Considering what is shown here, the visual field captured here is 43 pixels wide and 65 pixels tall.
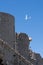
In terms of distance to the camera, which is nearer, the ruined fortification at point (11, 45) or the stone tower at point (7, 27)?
the ruined fortification at point (11, 45)

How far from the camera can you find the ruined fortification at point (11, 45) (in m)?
12.7

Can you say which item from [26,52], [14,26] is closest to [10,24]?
[14,26]

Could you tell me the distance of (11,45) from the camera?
A: 18531 millimetres

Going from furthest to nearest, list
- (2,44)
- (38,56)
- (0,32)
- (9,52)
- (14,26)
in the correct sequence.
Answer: (38,56) → (14,26) → (0,32) → (9,52) → (2,44)

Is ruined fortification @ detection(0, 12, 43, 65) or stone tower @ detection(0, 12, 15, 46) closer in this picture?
ruined fortification @ detection(0, 12, 43, 65)

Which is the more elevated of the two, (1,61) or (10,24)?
(10,24)

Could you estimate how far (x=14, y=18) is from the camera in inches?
784

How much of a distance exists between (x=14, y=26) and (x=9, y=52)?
6.77m

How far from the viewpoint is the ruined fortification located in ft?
41.6

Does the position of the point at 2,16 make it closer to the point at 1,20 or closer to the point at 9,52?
the point at 1,20

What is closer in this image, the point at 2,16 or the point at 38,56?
the point at 2,16

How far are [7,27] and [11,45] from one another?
1.24 metres

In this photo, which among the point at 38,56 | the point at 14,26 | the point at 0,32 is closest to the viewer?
the point at 0,32

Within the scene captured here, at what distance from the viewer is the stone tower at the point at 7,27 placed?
1856 centimetres
